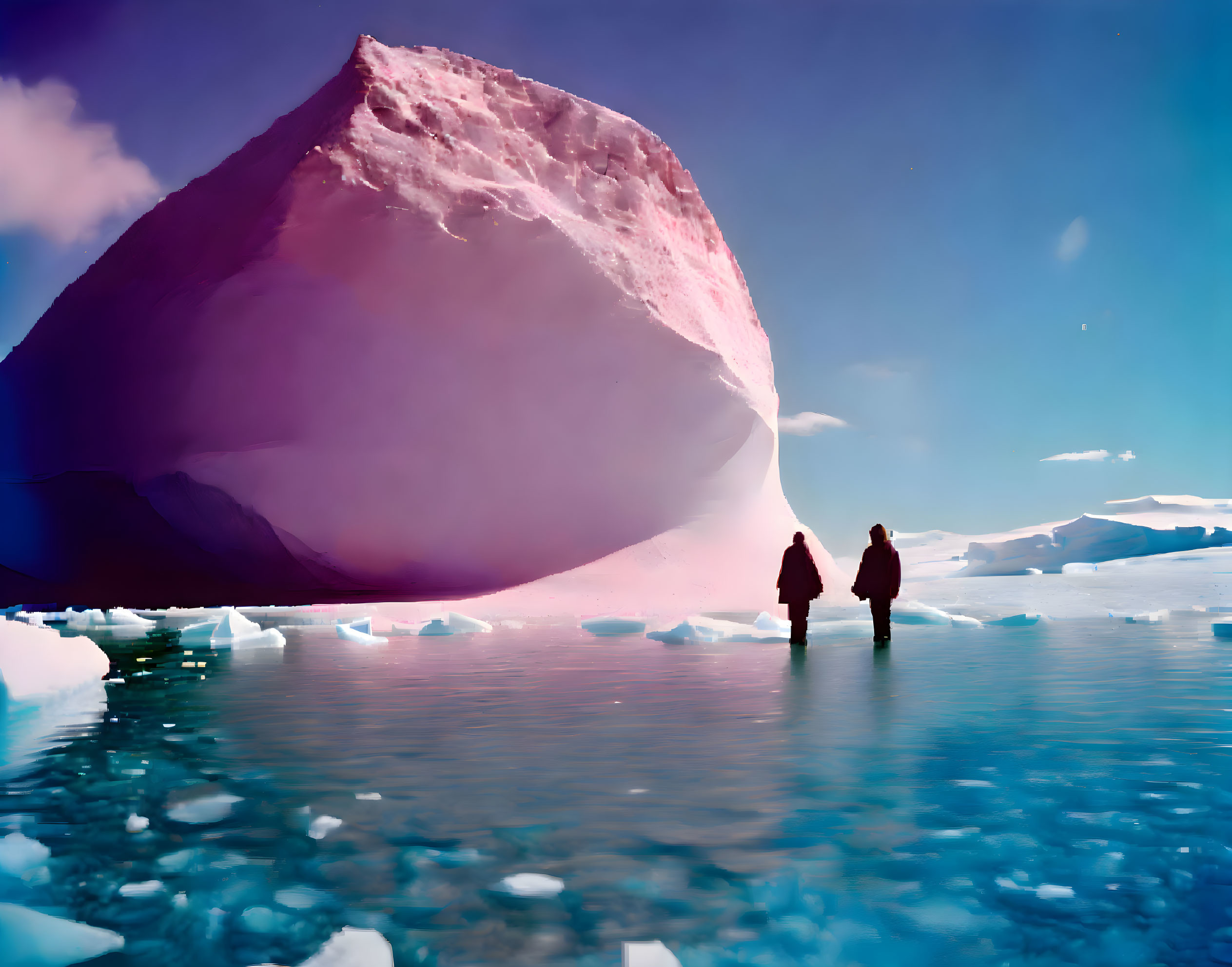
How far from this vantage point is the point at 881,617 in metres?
7.63

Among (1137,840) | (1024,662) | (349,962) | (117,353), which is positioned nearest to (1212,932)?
(1137,840)

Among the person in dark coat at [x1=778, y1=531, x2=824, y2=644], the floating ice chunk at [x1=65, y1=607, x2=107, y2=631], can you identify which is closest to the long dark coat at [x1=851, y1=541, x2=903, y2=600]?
the person in dark coat at [x1=778, y1=531, x2=824, y2=644]

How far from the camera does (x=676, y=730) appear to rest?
3.54 m

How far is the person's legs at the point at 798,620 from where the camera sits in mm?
7305

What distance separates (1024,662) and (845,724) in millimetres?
2861

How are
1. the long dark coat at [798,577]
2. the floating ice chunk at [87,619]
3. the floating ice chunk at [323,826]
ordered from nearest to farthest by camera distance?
the floating ice chunk at [323,826] → the long dark coat at [798,577] → the floating ice chunk at [87,619]

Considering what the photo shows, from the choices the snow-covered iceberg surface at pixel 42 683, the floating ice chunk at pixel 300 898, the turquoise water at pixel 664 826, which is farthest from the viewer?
the snow-covered iceberg surface at pixel 42 683

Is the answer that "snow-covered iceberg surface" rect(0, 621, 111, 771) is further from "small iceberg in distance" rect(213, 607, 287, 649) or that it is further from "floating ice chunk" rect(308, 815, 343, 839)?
"small iceberg in distance" rect(213, 607, 287, 649)

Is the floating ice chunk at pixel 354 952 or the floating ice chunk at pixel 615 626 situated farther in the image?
the floating ice chunk at pixel 615 626

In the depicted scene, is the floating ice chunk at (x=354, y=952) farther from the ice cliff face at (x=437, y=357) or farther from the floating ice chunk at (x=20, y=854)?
the ice cliff face at (x=437, y=357)

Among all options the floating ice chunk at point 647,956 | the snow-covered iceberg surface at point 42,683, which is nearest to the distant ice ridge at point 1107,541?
the snow-covered iceberg surface at point 42,683

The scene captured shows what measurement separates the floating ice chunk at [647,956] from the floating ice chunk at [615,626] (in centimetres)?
771

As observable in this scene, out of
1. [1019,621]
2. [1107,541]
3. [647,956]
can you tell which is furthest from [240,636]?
[1107,541]

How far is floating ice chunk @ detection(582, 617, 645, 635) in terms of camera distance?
30.5 ft
